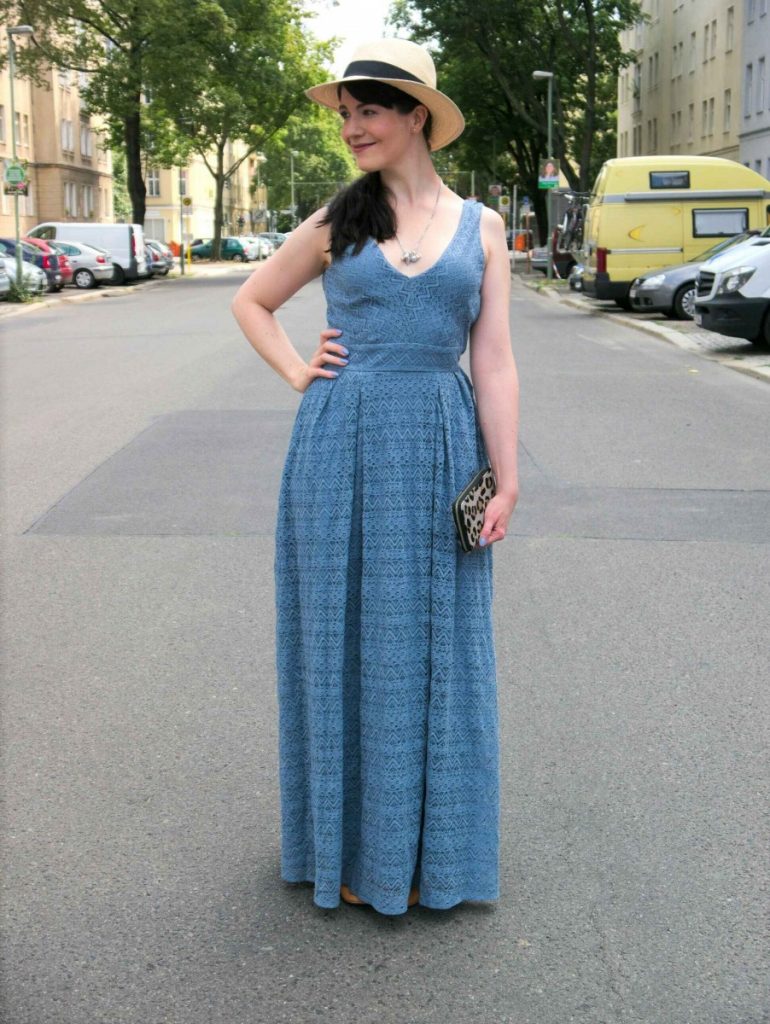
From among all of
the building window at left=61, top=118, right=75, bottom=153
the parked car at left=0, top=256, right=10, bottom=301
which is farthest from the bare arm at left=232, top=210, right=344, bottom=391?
the building window at left=61, top=118, right=75, bottom=153

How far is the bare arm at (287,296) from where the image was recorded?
125 inches

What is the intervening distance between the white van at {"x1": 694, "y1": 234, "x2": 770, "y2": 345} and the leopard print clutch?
50.7ft

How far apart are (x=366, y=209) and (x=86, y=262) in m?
43.0

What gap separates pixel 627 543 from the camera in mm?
7781

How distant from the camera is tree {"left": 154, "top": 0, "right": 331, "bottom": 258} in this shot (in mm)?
51062

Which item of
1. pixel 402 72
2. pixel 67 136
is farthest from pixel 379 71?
pixel 67 136

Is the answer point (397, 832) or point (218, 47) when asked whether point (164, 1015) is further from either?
point (218, 47)

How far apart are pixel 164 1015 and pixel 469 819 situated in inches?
31.2

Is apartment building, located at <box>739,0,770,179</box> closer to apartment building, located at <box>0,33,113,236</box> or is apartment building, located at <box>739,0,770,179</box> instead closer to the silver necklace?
apartment building, located at <box>0,33,113,236</box>

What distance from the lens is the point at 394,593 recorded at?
10.5ft

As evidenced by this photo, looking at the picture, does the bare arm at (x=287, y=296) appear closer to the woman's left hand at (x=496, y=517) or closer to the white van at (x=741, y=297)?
the woman's left hand at (x=496, y=517)

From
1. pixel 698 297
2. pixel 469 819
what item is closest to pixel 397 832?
pixel 469 819

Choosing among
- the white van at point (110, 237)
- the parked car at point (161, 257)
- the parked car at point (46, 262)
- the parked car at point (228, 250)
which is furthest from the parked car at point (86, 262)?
the parked car at point (228, 250)

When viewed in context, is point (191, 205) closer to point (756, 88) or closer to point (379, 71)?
point (756, 88)
